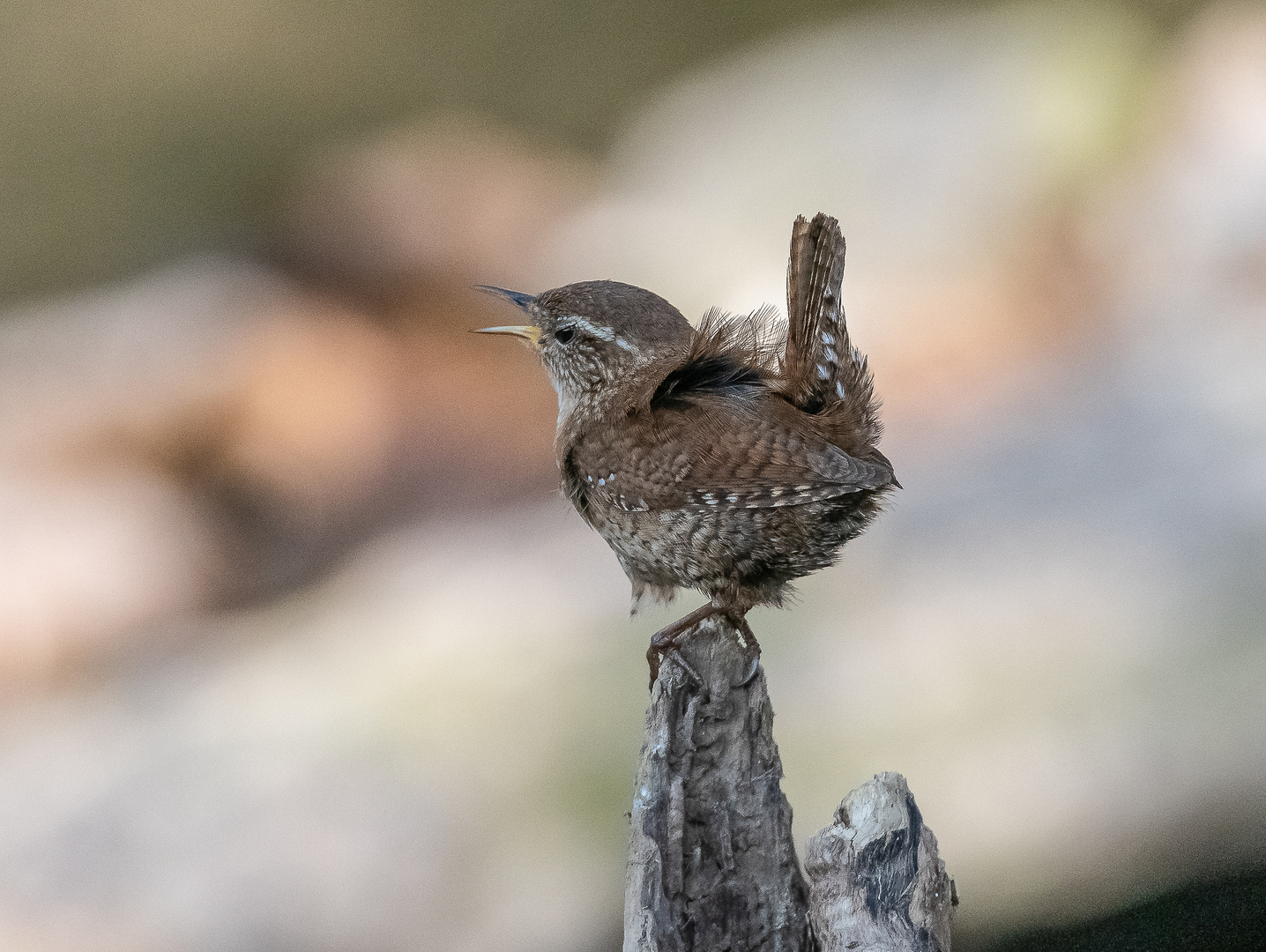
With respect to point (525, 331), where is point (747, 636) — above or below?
below

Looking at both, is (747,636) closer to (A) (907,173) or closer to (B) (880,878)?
(B) (880,878)

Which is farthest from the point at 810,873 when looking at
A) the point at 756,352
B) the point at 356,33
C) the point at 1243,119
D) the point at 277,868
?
the point at 1243,119

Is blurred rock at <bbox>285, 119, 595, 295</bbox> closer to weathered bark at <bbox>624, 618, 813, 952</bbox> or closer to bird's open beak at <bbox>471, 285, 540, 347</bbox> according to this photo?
bird's open beak at <bbox>471, 285, 540, 347</bbox>

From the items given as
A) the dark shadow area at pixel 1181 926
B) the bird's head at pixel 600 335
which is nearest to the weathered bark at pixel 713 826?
the bird's head at pixel 600 335

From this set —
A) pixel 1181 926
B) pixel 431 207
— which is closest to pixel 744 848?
pixel 1181 926

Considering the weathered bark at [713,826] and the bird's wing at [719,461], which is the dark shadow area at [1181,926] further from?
the bird's wing at [719,461]

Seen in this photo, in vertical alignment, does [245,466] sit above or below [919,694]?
above

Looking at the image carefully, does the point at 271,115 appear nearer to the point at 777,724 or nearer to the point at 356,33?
the point at 356,33
